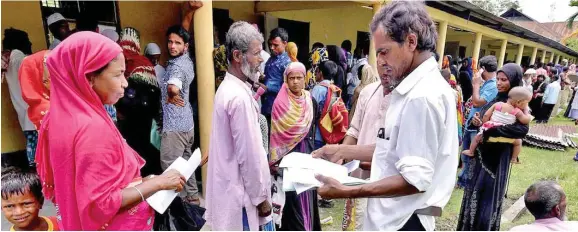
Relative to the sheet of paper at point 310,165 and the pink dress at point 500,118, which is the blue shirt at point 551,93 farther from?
the sheet of paper at point 310,165

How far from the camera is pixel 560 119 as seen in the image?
12.5 metres

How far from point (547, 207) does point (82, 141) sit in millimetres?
2438

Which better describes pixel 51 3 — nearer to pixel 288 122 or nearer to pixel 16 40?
pixel 16 40

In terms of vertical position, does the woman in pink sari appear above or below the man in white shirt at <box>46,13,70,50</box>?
below

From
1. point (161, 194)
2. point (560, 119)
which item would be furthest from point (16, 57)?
point (560, 119)

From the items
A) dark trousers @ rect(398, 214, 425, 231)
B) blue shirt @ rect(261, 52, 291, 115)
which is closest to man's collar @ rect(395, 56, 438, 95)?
dark trousers @ rect(398, 214, 425, 231)

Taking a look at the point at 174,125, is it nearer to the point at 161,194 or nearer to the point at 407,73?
the point at 161,194

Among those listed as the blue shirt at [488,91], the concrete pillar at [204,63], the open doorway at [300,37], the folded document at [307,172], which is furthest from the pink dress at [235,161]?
the open doorway at [300,37]

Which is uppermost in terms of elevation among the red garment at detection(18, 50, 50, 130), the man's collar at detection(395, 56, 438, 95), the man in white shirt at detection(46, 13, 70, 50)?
the man in white shirt at detection(46, 13, 70, 50)

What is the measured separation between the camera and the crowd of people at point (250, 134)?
1312mm

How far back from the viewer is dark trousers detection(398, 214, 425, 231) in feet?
4.73

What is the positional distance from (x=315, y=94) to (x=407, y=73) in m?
2.27

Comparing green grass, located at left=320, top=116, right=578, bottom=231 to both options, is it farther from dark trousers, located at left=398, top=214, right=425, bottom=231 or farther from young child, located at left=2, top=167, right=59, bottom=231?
young child, located at left=2, top=167, right=59, bottom=231

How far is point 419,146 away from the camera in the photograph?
126 centimetres
